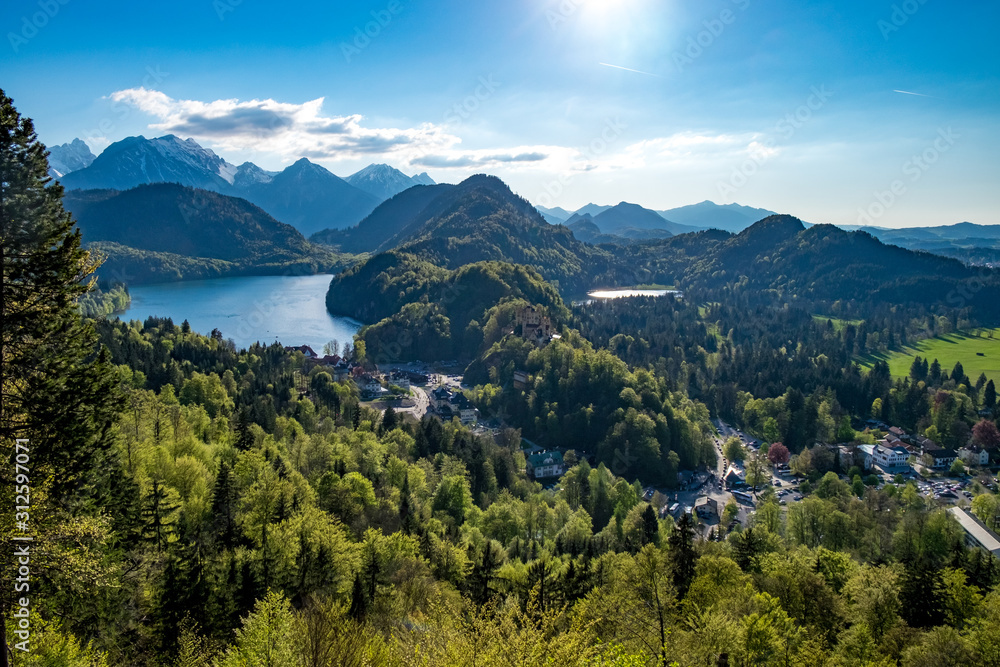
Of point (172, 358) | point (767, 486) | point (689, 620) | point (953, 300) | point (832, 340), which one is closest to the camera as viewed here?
point (689, 620)

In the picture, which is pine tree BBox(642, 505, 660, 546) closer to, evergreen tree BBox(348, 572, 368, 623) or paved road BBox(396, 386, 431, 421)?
evergreen tree BBox(348, 572, 368, 623)

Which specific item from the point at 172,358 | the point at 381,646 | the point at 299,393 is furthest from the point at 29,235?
the point at 172,358

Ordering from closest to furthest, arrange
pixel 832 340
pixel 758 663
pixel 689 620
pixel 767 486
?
1. pixel 758 663
2. pixel 689 620
3. pixel 767 486
4. pixel 832 340

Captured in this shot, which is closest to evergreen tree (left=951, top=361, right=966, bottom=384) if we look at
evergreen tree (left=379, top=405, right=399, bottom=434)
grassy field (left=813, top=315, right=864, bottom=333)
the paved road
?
grassy field (left=813, top=315, right=864, bottom=333)

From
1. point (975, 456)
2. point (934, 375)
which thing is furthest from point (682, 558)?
point (934, 375)

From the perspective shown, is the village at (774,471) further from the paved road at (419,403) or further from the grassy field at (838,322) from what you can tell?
the grassy field at (838,322)

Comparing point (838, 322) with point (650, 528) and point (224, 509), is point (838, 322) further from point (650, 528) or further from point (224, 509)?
point (224, 509)

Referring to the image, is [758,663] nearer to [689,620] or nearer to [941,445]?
[689,620]
